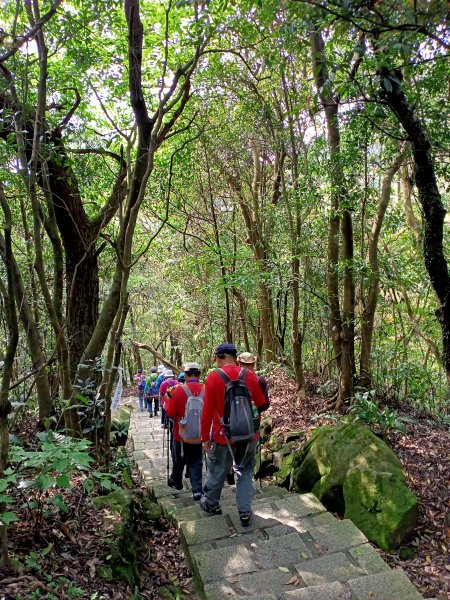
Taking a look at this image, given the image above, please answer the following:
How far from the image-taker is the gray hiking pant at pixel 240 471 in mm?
4375

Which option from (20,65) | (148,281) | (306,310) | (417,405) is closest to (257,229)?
(306,310)

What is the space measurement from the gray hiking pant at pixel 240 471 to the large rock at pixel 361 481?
992 millimetres

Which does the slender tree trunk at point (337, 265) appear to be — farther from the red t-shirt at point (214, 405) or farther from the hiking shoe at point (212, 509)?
the hiking shoe at point (212, 509)

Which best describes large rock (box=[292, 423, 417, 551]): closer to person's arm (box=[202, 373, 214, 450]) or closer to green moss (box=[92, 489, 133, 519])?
person's arm (box=[202, 373, 214, 450])

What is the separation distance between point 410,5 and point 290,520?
467 cm

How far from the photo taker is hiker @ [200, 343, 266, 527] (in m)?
4.42

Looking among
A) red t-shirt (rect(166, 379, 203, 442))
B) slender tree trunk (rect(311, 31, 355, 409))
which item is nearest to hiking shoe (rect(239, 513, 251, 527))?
red t-shirt (rect(166, 379, 203, 442))

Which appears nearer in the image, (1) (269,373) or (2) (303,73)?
(2) (303,73)

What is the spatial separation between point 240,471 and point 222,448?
0.29m

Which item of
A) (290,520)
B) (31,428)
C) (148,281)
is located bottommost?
(290,520)

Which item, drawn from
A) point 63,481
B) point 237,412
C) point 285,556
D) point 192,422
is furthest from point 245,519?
point 63,481

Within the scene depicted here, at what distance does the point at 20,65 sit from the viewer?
15.3 feet

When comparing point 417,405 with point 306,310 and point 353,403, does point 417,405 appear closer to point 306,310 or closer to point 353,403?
point 353,403

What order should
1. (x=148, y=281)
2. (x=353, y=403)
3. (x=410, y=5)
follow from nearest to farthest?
(x=410, y=5)
(x=353, y=403)
(x=148, y=281)
